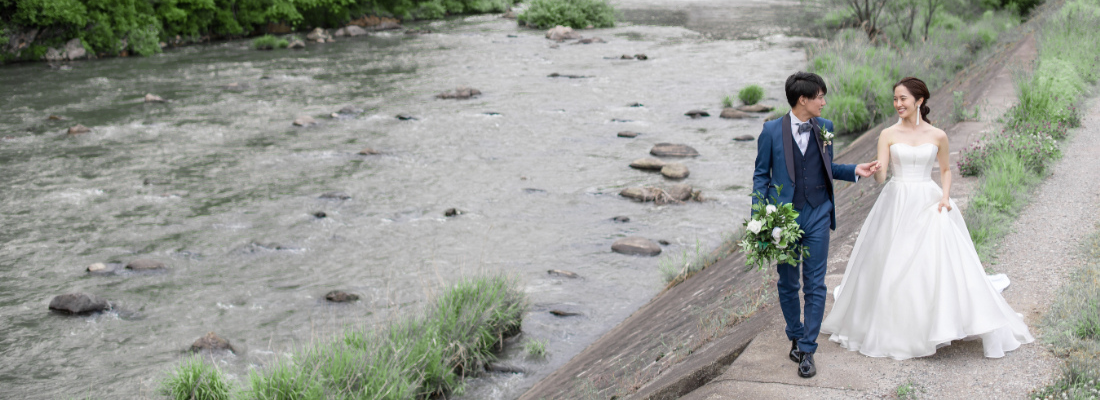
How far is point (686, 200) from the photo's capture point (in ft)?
51.2

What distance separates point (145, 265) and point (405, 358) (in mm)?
6754

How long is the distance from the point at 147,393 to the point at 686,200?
963 cm

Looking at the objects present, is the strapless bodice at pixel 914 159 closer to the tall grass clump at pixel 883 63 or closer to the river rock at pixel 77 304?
the river rock at pixel 77 304

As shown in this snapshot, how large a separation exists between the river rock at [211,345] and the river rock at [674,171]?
9473 millimetres

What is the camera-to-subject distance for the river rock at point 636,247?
42.7 ft

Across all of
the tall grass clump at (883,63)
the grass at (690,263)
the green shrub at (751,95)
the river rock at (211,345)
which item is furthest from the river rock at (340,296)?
the green shrub at (751,95)

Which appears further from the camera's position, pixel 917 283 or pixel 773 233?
pixel 917 283

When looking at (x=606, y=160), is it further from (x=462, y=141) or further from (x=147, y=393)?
(x=147, y=393)

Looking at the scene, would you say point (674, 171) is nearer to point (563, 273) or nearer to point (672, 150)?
point (672, 150)

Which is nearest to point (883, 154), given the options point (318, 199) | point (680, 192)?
point (680, 192)

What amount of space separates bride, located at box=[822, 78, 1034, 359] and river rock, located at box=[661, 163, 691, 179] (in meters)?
11.3

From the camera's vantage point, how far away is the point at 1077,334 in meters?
5.27

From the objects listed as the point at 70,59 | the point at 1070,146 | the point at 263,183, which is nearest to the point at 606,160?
the point at 263,183

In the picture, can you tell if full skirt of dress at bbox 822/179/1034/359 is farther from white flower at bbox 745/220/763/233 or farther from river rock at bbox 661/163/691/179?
river rock at bbox 661/163/691/179
